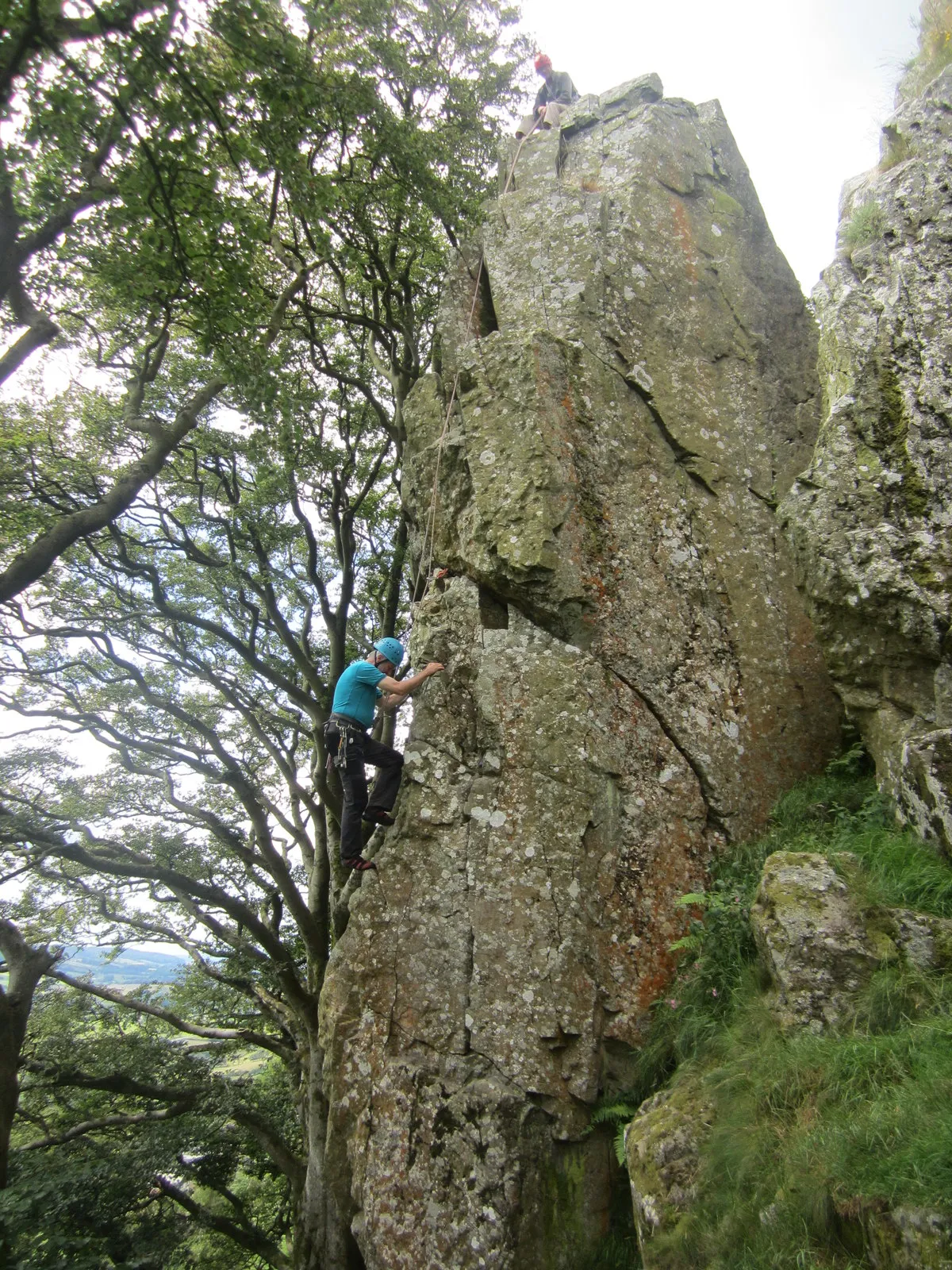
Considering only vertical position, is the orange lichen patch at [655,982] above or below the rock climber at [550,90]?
below

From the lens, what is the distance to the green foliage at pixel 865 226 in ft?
26.0

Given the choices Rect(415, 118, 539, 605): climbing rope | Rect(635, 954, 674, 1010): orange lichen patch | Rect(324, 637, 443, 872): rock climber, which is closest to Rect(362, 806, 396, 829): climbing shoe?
Rect(324, 637, 443, 872): rock climber

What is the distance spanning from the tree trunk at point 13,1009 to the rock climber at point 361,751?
5.66 m

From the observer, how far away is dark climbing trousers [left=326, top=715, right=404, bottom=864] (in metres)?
7.57

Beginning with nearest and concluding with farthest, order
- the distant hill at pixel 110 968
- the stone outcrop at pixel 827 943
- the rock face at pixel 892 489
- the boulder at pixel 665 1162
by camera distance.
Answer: the boulder at pixel 665 1162 < the stone outcrop at pixel 827 943 < the rock face at pixel 892 489 < the distant hill at pixel 110 968

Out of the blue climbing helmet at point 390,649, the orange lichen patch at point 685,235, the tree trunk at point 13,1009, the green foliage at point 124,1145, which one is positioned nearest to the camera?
the blue climbing helmet at point 390,649

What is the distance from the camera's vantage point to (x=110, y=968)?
2119 centimetres

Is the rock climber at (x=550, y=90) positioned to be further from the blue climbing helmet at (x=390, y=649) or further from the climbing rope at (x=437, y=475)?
the blue climbing helmet at (x=390, y=649)

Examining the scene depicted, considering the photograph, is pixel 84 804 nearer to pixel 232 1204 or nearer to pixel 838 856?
pixel 232 1204

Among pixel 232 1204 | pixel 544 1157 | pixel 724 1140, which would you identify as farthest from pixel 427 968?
pixel 232 1204

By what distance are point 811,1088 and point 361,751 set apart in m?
4.84

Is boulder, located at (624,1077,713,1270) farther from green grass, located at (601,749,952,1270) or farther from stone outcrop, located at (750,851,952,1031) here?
stone outcrop, located at (750,851,952,1031)

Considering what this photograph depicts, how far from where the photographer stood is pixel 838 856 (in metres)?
5.59

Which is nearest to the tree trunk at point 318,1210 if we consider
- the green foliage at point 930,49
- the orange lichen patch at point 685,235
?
the orange lichen patch at point 685,235
